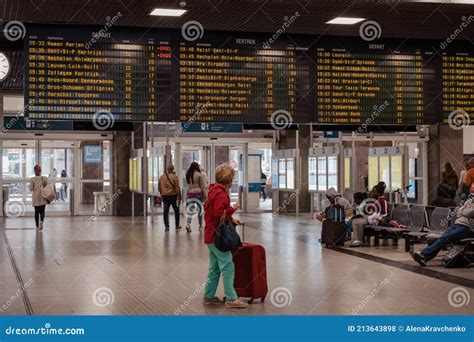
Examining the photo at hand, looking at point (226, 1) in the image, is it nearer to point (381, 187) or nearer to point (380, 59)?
point (380, 59)

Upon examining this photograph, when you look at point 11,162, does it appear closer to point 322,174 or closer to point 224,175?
point 322,174

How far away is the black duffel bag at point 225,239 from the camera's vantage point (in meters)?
7.89

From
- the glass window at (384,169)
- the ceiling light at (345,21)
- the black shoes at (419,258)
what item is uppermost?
the ceiling light at (345,21)

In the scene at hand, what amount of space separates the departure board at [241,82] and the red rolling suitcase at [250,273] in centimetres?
491

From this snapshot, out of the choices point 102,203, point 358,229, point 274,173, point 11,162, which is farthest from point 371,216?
point 11,162

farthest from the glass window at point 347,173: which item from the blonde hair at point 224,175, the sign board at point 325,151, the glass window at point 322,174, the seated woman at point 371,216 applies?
the blonde hair at point 224,175

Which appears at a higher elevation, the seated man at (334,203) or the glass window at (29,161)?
the glass window at (29,161)

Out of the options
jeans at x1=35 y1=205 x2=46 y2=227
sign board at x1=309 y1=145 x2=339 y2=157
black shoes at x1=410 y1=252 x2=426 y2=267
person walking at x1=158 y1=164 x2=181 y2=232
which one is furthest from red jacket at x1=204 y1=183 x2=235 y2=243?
sign board at x1=309 y1=145 x2=339 y2=157

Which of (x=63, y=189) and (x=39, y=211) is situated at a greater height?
(x=63, y=189)

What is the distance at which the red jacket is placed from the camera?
313 inches

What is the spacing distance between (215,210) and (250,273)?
0.86 metres

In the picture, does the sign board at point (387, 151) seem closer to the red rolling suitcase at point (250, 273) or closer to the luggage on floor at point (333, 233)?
the luggage on floor at point (333, 233)

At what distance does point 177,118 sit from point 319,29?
274 centimetres

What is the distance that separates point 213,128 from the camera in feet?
83.4
